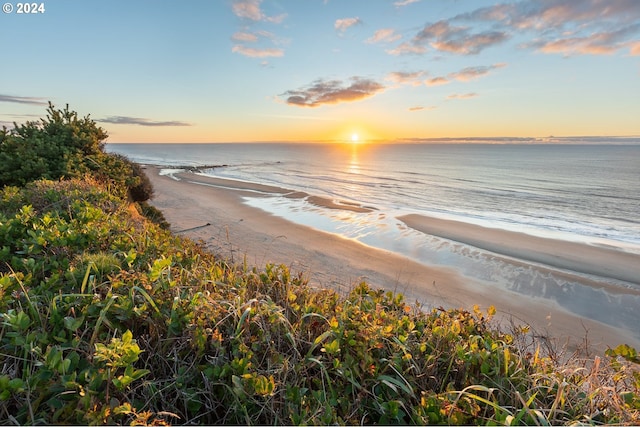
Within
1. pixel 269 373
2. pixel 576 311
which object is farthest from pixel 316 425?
pixel 576 311

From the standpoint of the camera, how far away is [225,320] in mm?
2195

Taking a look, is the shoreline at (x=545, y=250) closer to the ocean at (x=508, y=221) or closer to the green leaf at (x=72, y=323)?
the ocean at (x=508, y=221)

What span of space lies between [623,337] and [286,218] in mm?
15019

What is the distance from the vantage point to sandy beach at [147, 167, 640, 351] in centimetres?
860

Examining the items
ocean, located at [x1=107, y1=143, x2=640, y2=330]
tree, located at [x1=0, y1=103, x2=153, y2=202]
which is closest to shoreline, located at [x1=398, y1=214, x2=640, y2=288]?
ocean, located at [x1=107, y1=143, x2=640, y2=330]

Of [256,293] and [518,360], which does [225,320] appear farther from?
[518,360]

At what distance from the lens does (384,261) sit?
1268 cm

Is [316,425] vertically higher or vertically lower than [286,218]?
higher

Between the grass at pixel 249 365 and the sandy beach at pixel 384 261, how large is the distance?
268 cm

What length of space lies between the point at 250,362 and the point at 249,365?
0.19ft

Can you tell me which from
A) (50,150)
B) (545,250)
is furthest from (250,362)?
(545,250)

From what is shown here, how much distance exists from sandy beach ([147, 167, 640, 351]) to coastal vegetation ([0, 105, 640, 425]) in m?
2.64

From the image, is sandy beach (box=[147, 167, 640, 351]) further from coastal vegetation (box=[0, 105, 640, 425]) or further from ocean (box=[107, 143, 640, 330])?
coastal vegetation (box=[0, 105, 640, 425])

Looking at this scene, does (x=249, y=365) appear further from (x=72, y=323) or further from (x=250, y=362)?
(x=72, y=323)
